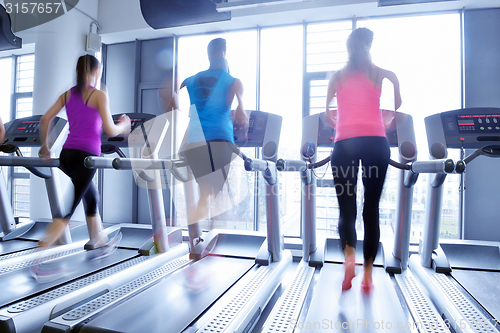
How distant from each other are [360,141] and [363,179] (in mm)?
220

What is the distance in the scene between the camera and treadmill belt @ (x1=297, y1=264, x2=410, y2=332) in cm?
151

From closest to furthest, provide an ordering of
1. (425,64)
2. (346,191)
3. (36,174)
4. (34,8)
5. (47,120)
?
(346,191), (47,120), (36,174), (425,64), (34,8)

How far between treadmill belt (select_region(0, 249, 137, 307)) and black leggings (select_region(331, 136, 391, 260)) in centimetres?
188

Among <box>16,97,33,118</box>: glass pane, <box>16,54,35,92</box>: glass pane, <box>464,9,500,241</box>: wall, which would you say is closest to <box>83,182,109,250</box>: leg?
<box>16,97,33,118</box>: glass pane

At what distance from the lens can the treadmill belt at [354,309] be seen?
1.51 metres

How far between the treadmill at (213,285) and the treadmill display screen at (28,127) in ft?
5.81

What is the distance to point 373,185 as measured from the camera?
175 cm

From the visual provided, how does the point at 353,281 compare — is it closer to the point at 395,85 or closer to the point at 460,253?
the point at 460,253

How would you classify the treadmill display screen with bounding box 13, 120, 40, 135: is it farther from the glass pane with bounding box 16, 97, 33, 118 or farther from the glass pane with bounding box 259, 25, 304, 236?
the glass pane with bounding box 259, 25, 304, 236

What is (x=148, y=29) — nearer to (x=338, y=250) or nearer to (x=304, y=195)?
(x=304, y=195)

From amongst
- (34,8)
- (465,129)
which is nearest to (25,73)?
(34,8)

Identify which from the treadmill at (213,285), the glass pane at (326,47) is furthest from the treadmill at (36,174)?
the glass pane at (326,47)

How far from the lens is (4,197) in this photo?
10.5 feet

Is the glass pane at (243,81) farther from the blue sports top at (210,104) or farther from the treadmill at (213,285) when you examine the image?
the blue sports top at (210,104)
